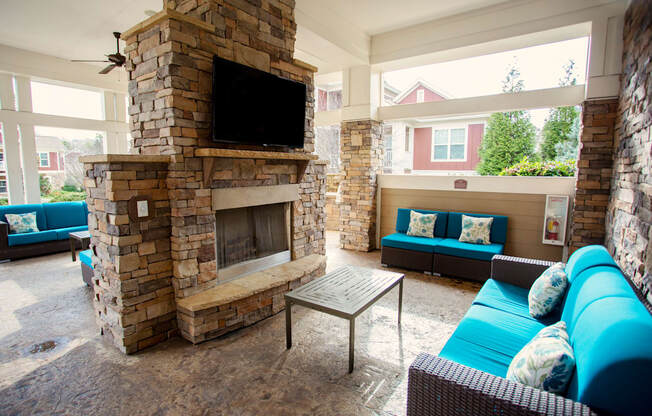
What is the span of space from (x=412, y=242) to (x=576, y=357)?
342cm

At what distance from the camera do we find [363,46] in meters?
5.48

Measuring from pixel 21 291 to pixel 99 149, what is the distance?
4.61m

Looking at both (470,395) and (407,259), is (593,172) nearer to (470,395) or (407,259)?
(407,259)

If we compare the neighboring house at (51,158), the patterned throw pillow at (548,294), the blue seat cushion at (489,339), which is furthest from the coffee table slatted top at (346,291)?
the neighboring house at (51,158)

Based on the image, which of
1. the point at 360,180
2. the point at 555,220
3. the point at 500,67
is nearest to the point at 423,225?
the point at 360,180

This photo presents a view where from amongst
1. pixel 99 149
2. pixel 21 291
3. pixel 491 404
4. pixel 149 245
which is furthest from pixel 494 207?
pixel 99 149

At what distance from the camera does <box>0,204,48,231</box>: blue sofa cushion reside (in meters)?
5.55

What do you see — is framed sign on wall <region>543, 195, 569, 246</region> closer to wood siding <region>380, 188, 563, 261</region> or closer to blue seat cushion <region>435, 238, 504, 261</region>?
wood siding <region>380, 188, 563, 261</region>

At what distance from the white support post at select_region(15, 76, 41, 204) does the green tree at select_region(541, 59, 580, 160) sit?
11225 millimetres

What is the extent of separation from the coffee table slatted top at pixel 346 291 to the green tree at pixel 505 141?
265 inches

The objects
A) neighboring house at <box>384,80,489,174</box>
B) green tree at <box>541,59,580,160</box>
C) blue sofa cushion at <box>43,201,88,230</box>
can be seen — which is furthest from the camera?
neighboring house at <box>384,80,489,174</box>

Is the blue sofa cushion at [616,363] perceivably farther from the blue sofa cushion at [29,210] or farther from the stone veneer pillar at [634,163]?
the blue sofa cushion at [29,210]

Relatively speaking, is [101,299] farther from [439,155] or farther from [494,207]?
[439,155]

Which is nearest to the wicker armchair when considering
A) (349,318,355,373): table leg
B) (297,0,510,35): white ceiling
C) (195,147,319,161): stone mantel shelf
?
(349,318,355,373): table leg
